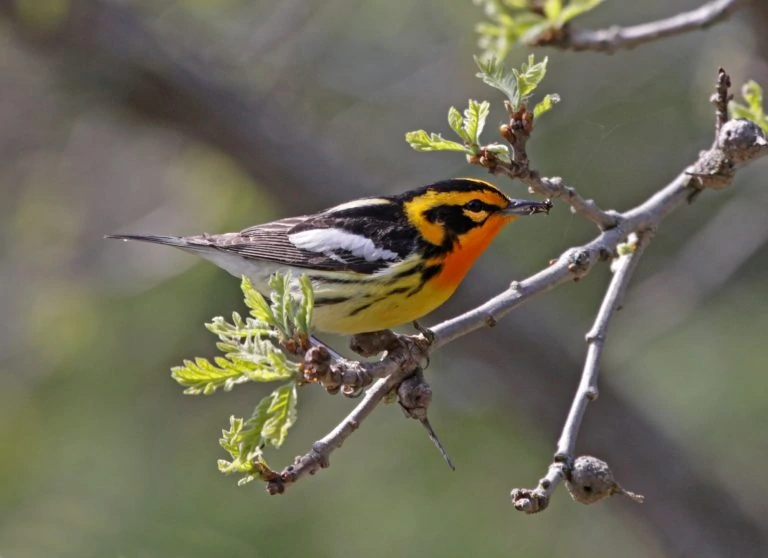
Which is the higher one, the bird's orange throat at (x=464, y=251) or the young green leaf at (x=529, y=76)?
the young green leaf at (x=529, y=76)

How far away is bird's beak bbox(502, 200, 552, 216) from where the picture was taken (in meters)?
3.02

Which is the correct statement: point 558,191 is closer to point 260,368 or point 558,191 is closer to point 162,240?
point 260,368

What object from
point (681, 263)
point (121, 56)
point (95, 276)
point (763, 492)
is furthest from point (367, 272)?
point (763, 492)

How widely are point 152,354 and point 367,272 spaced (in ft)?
10.7

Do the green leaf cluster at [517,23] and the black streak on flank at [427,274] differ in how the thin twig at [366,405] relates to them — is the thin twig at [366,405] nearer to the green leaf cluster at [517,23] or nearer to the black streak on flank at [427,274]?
the black streak on flank at [427,274]

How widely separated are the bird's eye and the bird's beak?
11 centimetres

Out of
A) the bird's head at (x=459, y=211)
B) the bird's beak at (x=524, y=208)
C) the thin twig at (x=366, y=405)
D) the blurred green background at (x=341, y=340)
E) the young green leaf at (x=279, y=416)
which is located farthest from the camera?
the blurred green background at (x=341, y=340)

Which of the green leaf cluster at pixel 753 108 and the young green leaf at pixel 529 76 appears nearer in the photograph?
the young green leaf at pixel 529 76

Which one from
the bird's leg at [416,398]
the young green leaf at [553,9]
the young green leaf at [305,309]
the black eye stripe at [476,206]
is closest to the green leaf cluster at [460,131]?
the young green leaf at [305,309]

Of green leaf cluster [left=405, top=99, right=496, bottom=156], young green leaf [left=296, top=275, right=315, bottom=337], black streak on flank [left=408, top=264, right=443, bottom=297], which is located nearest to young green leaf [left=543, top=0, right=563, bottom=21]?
→ green leaf cluster [left=405, top=99, right=496, bottom=156]

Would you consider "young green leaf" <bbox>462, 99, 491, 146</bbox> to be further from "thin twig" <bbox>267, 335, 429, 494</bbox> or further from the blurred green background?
the blurred green background

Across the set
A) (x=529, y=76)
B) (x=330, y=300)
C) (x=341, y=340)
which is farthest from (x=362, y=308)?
(x=341, y=340)

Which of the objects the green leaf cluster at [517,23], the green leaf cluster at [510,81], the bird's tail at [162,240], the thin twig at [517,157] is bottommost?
the bird's tail at [162,240]

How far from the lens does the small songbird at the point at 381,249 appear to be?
3289 millimetres
